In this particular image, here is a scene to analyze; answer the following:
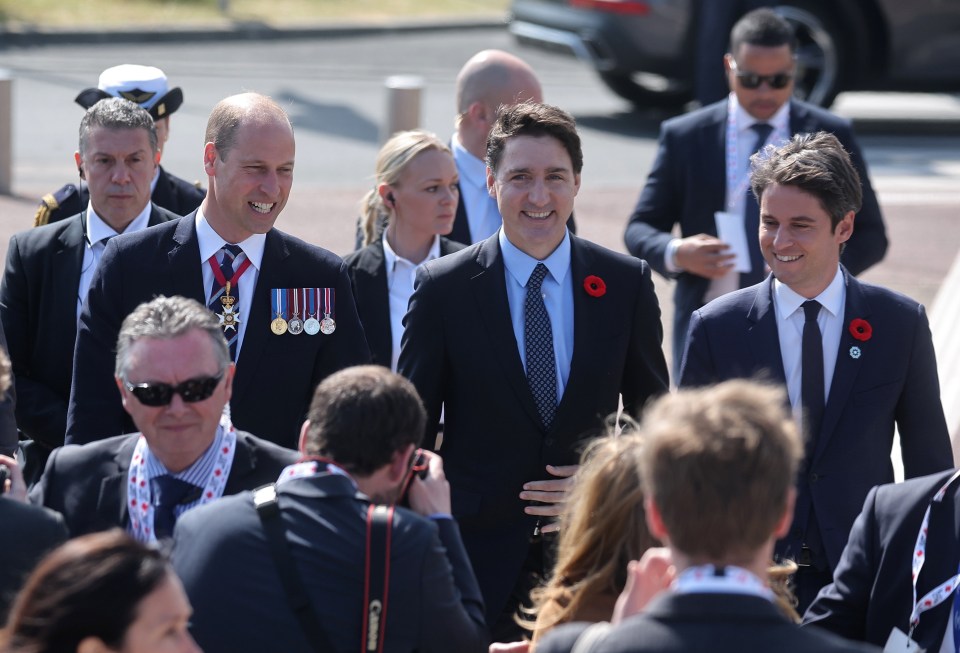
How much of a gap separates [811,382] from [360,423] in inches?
67.9

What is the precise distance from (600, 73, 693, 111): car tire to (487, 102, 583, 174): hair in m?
11.0

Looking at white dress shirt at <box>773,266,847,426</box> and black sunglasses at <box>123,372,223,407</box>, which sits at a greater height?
white dress shirt at <box>773,266,847,426</box>

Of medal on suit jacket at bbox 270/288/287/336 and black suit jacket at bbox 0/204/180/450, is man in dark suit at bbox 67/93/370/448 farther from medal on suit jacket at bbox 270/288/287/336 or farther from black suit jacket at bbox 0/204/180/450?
black suit jacket at bbox 0/204/180/450

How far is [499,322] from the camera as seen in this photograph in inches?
180

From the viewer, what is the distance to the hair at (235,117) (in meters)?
4.76

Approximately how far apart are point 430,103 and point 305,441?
40.6 ft

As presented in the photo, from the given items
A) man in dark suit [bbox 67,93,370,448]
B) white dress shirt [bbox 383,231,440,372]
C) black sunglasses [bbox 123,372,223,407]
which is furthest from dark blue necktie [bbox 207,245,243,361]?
white dress shirt [bbox 383,231,440,372]

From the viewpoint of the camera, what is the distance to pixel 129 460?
375 cm

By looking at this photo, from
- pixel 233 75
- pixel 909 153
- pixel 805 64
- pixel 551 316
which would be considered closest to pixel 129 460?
pixel 551 316

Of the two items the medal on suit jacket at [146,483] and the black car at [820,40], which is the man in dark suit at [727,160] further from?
the black car at [820,40]

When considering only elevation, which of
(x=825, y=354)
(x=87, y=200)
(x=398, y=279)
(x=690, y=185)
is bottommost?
(x=825, y=354)

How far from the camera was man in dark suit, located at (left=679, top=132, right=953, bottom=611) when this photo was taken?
14.3 ft

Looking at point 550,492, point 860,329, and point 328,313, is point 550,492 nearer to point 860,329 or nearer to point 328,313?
point 328,313

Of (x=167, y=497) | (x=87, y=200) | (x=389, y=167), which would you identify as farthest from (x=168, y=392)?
(x=87, y=200)
